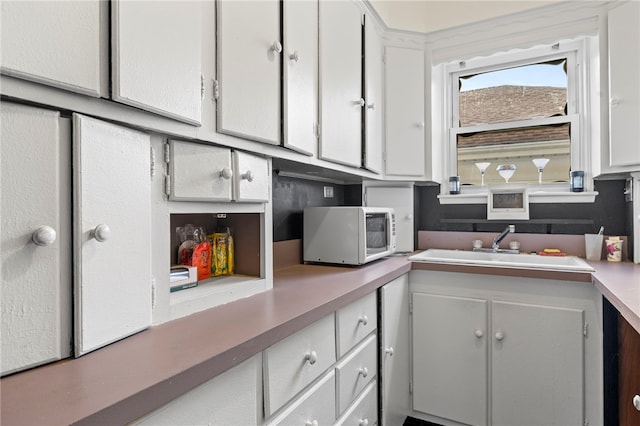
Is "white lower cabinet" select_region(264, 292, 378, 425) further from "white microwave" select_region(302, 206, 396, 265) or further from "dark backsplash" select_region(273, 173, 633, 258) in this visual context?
"dark backsplash" select_region(273, 173, 633, 258)

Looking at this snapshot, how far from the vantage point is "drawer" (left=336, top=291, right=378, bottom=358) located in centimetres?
129

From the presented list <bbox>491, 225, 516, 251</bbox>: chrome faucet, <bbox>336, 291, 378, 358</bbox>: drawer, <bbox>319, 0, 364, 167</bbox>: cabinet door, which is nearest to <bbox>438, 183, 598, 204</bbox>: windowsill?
<bbox>491, 225, 516, 251</bbox>: chrome faucet

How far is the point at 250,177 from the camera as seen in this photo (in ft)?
3.84

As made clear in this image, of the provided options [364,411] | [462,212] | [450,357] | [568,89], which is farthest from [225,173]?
[568,89]

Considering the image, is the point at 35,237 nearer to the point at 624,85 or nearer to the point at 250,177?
the point at 250,177

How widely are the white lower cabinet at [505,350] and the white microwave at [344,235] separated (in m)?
0.32

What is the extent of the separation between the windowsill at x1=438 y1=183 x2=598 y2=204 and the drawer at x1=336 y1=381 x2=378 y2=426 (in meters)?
1.46

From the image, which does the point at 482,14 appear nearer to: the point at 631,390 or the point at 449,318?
the point at 449,318

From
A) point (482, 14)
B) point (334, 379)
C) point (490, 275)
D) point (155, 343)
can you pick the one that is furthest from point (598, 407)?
point (482, 14)

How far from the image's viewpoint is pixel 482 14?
2.44 meters

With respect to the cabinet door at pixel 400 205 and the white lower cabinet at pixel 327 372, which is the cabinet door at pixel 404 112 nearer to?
the cabinet door at pixel 400 205

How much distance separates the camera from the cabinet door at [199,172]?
3.18ft

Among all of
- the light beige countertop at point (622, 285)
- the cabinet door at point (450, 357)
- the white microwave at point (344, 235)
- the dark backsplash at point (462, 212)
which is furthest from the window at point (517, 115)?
the cabinet door at point (450, 357)

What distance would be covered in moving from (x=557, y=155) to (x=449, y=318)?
138 centimetres
